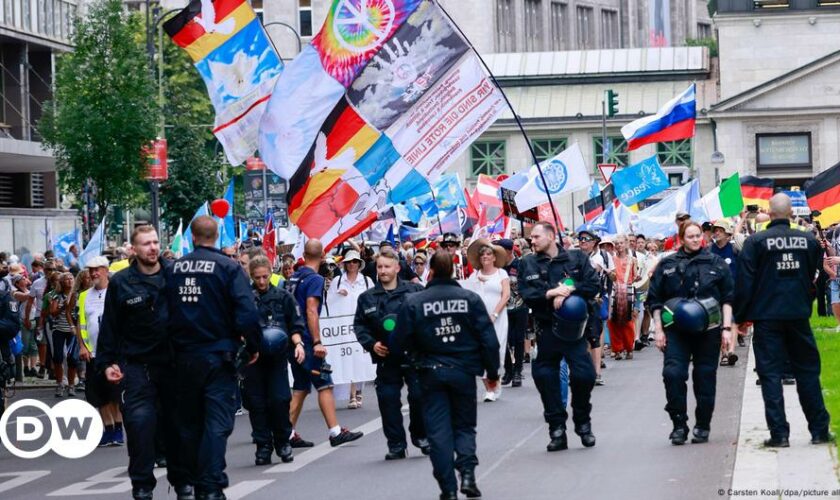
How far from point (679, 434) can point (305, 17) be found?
3607 inches

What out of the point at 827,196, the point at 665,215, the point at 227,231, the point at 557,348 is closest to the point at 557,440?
the point at 557,348

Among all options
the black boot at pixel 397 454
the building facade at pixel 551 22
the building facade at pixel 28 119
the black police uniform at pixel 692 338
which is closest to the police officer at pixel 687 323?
the black police uniform at pixel 692 338

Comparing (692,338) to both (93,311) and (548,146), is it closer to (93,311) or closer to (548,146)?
(93,311)

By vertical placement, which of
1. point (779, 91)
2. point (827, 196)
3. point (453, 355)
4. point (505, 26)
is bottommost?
point (453, 355)

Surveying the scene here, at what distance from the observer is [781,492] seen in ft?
35.0

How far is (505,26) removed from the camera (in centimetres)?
10875

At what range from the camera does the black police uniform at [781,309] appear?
12.8 m

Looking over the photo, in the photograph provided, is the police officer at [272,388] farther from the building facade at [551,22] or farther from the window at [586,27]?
the window at [586,27]

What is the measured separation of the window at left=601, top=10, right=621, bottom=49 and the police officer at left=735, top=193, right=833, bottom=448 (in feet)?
364

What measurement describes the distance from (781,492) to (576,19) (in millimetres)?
110251

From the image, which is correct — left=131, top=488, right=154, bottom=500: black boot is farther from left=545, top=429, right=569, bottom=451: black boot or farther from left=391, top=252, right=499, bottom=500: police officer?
left=545, top=429, right=569, bottom=451: black boot

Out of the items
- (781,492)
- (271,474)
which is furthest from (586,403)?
(781,492)

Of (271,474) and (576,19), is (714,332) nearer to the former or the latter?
(271,474)

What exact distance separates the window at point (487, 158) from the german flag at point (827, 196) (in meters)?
65.3
